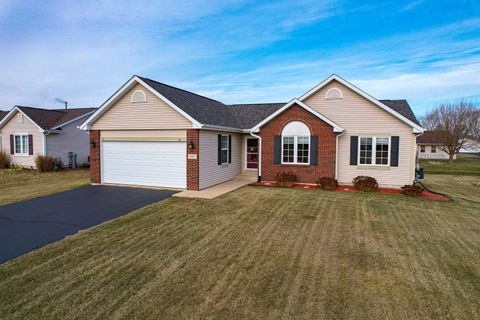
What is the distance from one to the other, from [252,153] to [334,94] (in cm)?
617

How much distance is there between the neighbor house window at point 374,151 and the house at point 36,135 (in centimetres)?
2172

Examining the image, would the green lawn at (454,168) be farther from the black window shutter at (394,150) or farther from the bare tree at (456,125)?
the black window shutter at (394,150)

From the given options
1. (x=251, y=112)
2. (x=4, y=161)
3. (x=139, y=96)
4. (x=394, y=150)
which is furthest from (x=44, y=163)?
(x=394, y=150)

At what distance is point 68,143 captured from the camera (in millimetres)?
23141

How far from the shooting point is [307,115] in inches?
565

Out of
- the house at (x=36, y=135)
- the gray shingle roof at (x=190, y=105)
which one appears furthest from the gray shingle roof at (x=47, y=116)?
the gray shingle roof at (x=190, y=105)

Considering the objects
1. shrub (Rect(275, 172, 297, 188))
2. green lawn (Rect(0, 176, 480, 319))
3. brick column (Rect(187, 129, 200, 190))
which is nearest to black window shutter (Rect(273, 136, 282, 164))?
shrub (Rect(275, 172, 297, 188))

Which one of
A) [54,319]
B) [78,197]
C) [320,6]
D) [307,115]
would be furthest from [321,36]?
[54,319]

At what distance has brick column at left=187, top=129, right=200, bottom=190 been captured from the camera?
12.6 m

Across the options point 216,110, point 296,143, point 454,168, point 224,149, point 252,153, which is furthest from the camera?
point 454,168

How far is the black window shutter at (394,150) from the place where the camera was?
13727 mm

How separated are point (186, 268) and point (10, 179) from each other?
16.7 meters

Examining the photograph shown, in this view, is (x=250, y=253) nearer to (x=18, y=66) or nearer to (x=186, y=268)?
(x=186, y=268)

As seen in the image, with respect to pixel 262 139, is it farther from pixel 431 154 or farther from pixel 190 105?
pixel 431 154
